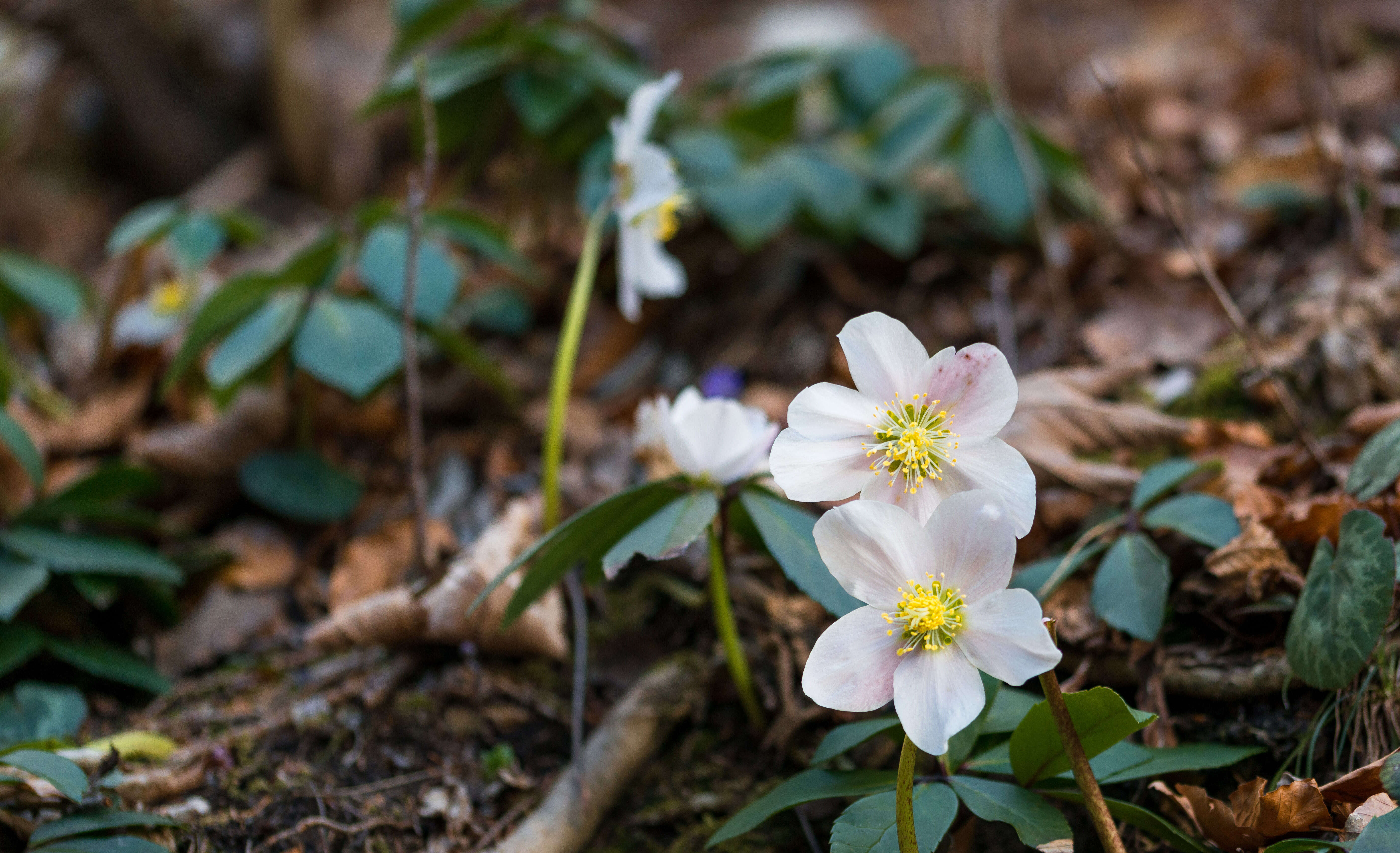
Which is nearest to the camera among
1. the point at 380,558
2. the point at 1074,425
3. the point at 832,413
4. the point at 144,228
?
the point at 832,413

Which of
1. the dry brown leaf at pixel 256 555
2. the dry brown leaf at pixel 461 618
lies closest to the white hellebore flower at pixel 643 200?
the dry brown leaf at pixel 461 618

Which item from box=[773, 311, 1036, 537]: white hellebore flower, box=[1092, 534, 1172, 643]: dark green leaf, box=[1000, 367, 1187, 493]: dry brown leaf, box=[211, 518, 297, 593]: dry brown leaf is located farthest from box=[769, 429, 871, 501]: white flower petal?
box=[211, 518, 297, 593]: dry brown leaf

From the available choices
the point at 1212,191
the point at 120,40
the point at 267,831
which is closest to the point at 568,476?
the point at 267,831

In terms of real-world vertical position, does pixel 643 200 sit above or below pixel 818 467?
above

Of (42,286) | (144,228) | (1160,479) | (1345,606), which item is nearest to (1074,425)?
(1160,479)

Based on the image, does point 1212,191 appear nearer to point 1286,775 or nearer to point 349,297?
point 1286,775

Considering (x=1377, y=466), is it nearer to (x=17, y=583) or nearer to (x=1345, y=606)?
(x=1345, y=606)

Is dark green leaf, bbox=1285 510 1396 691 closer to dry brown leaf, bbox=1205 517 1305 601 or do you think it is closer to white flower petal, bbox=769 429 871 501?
dry brown leaf, bbox=1205 517 1305 601

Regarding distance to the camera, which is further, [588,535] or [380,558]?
[380,558]
